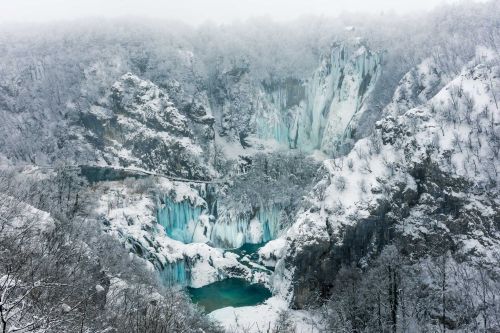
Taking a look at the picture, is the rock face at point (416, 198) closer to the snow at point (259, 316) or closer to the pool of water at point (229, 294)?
the snow at point (259, 316)

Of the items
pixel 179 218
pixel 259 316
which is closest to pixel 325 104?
pixel 179 218

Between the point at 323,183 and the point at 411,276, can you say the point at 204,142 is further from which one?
the point at 411,276

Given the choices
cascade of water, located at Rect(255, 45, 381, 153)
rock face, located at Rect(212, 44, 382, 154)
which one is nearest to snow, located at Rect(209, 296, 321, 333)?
rock face, located at Rect(212, 44, 382, 154)

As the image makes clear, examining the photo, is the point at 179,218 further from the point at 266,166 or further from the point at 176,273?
the point at 266,166

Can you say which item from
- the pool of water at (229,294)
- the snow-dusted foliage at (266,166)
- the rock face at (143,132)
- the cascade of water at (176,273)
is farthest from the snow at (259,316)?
the rock face at (143,132)

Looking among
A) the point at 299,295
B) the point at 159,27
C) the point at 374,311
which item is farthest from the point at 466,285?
the point at 159,27

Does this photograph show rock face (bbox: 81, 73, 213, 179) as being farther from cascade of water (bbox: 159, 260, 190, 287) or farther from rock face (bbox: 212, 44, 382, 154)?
cascade of water (bbox: 159, 260, 190, 287)

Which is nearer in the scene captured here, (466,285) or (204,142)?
(466,285)
